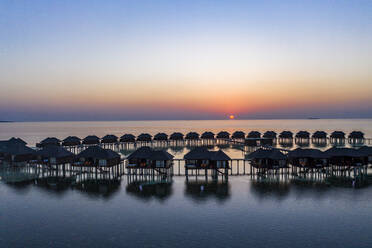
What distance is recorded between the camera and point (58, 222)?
2147cm

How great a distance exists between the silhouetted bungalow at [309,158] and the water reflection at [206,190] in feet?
33.9

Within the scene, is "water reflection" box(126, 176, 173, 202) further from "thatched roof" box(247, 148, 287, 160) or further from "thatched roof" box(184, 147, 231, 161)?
"thatched roof" box(247, 148, 287, 160)

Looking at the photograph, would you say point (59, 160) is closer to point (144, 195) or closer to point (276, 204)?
point (144, 195)

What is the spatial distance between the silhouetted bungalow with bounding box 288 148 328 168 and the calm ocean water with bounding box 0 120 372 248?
4461 millimetres

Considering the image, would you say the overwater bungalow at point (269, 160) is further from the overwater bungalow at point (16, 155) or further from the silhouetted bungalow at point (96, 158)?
the overwater bungalow at point (16, 155)

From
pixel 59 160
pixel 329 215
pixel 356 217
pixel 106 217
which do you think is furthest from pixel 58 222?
pixel 356 217

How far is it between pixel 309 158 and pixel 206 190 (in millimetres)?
15216

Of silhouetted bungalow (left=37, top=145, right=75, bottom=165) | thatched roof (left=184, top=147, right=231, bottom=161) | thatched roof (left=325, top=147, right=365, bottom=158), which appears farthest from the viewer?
silhouetted bungalow (left=37, top=145, right=75, bottom=165)

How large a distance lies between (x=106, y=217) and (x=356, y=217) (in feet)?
68.2

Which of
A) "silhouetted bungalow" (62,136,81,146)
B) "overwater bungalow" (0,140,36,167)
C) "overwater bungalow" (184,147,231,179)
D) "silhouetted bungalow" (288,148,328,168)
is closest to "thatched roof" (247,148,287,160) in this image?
"silhouetted bungalow" (288,148,328,168)

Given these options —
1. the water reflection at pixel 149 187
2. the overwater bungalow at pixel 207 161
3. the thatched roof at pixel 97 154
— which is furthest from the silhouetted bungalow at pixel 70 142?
the overwater bungalow at pixel 207 161

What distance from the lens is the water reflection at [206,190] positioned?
27406mm

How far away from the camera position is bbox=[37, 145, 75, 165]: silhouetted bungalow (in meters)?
36.5

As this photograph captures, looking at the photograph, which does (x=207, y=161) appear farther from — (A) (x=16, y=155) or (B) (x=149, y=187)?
(A) (x=16, y=155)
